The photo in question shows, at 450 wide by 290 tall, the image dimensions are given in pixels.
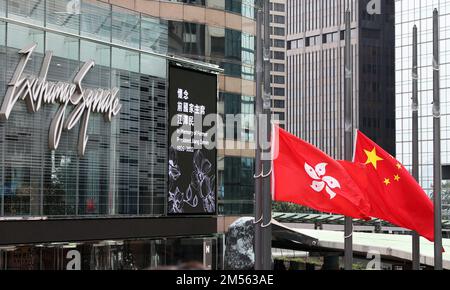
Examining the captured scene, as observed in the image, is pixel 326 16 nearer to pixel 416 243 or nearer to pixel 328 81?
pixel 328 81

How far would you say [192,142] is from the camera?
3453cm

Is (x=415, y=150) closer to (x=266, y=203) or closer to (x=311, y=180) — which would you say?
(x=311, y=180)

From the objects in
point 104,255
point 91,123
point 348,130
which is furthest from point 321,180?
point 104,255

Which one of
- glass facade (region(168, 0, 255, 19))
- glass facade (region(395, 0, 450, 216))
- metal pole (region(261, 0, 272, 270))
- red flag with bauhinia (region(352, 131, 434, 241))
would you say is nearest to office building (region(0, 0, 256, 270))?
glass facade (region(168, 0, 255, 19))

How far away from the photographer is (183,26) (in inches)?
1606

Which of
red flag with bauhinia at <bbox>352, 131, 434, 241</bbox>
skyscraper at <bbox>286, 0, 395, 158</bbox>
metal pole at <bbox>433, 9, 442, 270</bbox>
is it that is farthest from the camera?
skyscraper at <bbox>286, 0, 395, 158</bbox>

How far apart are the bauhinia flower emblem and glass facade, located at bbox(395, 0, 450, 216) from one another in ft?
394

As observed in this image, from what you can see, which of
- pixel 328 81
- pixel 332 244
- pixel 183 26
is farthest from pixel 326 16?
pixel 183 26

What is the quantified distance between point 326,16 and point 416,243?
160 metres

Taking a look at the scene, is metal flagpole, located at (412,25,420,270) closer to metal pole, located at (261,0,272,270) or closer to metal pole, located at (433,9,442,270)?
metal pole, located at (433,9,442,270)

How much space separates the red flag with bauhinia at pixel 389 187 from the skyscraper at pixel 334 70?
142351 millimetres

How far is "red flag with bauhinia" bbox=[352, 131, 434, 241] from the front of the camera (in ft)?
61.3

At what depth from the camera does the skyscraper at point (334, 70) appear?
16775cm

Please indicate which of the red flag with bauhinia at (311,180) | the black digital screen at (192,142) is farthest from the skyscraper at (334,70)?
the red flag with bauhinia at (311,180)
